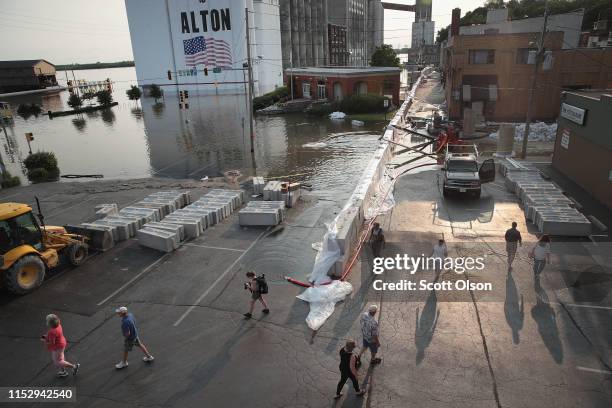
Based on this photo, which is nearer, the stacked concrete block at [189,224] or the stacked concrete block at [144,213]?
the stacked concrete block at [189,224]

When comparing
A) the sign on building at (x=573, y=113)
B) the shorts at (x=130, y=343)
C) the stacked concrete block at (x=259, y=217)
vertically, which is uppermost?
the sign on building at (x=573, y=113)

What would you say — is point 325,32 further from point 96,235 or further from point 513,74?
point 96,235

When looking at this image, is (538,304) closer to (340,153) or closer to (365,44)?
(340,153)

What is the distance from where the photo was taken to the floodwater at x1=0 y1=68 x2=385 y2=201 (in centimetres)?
3192

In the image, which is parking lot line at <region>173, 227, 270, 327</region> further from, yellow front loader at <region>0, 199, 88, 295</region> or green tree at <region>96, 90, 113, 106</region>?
green tree at <region>96, 90, 113, 106</region>

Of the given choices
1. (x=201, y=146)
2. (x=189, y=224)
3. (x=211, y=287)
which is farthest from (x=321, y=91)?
(x=211, y=287)

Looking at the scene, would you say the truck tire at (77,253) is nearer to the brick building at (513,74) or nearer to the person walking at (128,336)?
the person walking at (128,336)

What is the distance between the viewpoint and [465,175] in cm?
2080

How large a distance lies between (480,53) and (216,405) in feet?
142

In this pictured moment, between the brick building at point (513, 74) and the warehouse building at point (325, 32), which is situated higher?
the warehouse building at point (325, 32)

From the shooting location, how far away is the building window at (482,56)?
41094 millimetres

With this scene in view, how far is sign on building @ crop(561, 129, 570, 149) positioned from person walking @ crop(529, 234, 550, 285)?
566 inches

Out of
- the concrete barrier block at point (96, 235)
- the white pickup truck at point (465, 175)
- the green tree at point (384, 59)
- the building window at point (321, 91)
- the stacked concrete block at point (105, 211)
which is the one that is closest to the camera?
the concrete barrier block at point (96, 235)

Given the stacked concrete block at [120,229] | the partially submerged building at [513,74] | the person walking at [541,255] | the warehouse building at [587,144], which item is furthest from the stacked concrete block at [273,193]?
the partially submerged building at [513,74]
